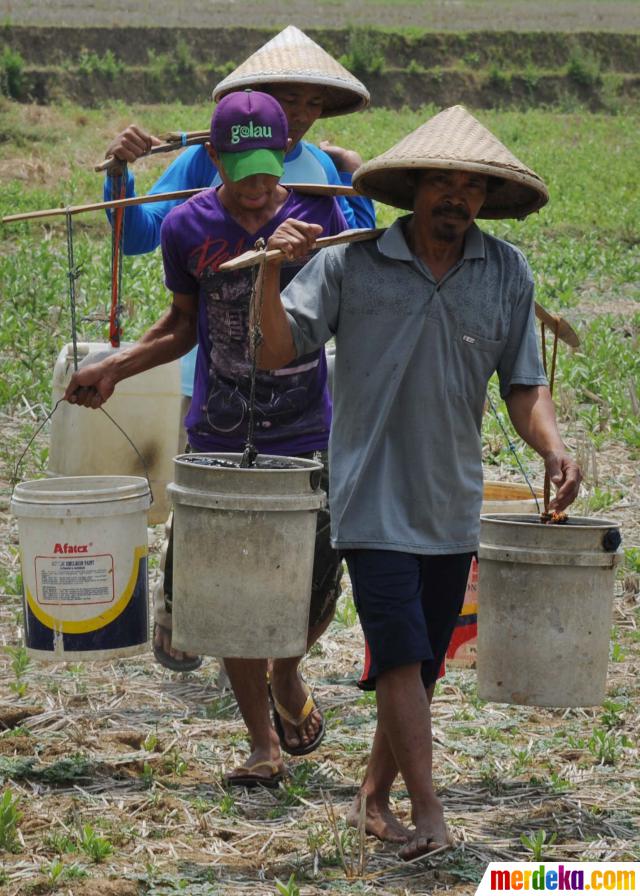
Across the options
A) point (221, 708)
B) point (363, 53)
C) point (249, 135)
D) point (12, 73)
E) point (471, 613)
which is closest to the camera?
point (249, 135)

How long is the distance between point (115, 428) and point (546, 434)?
1396 millimetres

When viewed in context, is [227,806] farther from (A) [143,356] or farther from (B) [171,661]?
(A) [143,356]

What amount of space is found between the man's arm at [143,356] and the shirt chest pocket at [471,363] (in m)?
0.85

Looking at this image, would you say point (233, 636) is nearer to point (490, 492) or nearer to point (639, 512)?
point (490, 492)

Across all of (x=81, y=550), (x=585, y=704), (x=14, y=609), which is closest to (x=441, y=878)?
(x=585, y=704)

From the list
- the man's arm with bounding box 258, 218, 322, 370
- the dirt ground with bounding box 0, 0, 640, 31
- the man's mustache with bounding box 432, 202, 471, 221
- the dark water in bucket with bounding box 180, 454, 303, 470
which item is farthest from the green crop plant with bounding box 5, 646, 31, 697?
the dirt ground with bounding box 0, 0, 640, 31

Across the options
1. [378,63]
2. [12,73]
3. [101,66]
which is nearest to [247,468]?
[12,73]

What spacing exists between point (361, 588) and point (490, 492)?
1704 mm

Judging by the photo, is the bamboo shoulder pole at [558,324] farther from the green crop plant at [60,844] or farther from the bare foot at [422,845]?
the green crop plant at [60,844]

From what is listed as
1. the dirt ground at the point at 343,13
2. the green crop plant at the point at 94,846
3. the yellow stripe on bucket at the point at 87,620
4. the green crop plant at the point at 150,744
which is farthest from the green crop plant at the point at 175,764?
the dirt ground at the point at 343,13

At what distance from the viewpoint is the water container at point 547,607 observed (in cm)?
327

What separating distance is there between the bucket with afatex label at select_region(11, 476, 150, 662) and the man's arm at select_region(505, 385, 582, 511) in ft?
3.10

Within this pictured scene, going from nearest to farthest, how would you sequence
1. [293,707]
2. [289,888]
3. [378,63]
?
[289,888]
[293,707]
[378,63]

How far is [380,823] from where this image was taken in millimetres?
3264
